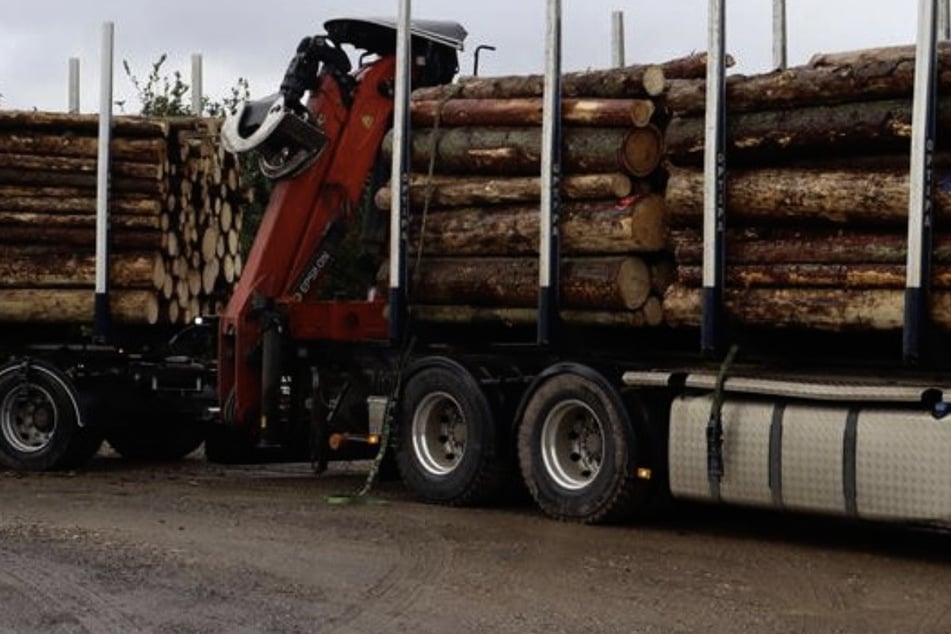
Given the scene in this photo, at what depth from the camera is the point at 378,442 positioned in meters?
13.6

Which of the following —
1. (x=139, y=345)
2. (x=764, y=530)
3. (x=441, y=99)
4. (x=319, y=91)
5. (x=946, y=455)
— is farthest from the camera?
(x=139, y=345)

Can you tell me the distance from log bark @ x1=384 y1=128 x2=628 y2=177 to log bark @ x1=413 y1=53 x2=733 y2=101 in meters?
0.29

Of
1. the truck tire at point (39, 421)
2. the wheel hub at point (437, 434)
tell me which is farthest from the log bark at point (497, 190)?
the truck tire at point (39, 421)

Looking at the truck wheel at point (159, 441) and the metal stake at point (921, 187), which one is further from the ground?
the metal stake at point (921, 187)

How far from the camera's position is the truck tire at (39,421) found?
15312 mm

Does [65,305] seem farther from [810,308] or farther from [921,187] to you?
[921,187]

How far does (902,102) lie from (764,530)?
3019 millimetres

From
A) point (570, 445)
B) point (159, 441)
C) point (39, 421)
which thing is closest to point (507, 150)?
point (570, 445)

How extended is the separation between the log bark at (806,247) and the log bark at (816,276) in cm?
4

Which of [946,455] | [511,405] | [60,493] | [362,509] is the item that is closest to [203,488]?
[60,493]

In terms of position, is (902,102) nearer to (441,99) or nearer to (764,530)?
(764,530)

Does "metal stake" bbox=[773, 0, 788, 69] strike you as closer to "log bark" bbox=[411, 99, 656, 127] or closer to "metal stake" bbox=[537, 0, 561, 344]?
"log bark" bbox=[411, 99, 656, 127]

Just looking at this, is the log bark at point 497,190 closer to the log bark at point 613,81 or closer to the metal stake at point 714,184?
the log bark at point 613,81

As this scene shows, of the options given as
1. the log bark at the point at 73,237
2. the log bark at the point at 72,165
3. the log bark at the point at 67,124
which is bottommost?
the log bark at the point at 73,237
